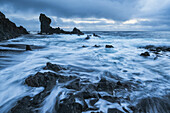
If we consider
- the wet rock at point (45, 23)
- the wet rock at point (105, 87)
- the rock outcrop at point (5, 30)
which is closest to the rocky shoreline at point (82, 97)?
the wet rock at point (105, 87)

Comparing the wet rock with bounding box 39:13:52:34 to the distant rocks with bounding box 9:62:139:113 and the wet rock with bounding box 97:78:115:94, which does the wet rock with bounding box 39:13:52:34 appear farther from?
the wet rock with bounding box 97:78:115:94

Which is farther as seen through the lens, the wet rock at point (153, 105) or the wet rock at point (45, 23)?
the wet rock at point (45, 23)

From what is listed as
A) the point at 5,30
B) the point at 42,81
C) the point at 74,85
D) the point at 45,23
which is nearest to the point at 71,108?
the point at 74,85

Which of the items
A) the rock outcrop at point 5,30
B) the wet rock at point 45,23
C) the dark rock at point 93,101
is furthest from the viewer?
the wet rock at point 45,23

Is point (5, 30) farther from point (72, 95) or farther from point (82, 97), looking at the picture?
point (82, 97)

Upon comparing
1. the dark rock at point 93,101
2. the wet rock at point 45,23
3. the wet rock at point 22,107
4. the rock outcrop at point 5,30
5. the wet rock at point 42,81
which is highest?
the wet rock at point 45,23

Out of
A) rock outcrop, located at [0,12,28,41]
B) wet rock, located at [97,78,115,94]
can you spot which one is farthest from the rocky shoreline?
rock outcrop, located at [0,12,28,41]

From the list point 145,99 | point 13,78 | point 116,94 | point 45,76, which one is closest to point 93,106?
point 116,94

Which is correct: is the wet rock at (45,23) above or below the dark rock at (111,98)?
above

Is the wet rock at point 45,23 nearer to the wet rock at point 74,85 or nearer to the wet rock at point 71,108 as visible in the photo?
the wet rock at point 74,85

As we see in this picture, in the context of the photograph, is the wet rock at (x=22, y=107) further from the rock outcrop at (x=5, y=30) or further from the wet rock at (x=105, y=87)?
the rock outcrop at (x=5, y=30)

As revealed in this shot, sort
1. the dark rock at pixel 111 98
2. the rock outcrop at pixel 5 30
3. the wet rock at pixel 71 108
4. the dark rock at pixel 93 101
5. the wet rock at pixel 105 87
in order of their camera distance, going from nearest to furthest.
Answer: the wet rock at pixel 71 108 < the dark rock at pixel 93 101 < the dark rock at pixel 111 98 < the wet rock at pixel 105 87 < the rock outcrop at pixel 5 30

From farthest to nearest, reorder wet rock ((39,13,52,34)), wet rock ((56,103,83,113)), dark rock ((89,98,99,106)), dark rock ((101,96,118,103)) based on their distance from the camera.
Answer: wet rock ((39,13,52,34))
dark rock ((101,96,118,103))
dark rock ((89,98,99,106))
wet rock ((56,103,83,113))

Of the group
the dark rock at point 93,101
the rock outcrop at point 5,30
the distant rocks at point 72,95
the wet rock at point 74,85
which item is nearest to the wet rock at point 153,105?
the distant rocks at point 72,95
